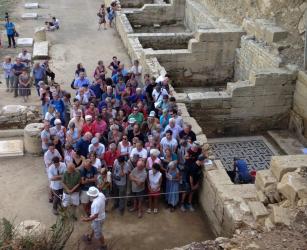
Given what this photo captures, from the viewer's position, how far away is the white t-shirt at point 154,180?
893 cm

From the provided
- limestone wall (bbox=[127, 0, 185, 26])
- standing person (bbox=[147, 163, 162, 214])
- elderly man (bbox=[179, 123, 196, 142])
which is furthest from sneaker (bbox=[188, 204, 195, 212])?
limestone wall (bbox=[127, 0, 185, 26])

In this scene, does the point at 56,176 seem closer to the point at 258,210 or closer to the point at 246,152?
the point at 258,210

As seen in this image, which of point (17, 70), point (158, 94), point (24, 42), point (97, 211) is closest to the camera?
point (97, 211)

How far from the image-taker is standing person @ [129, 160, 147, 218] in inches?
346

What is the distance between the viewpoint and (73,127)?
9977 millimetres

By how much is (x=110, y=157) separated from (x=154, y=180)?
3.47ft

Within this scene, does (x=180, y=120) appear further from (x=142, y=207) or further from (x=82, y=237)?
(x=82, y=237)

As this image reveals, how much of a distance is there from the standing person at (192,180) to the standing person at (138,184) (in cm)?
93

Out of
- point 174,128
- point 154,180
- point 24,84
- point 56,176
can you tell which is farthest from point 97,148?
point 24,84

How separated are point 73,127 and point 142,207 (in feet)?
7.91

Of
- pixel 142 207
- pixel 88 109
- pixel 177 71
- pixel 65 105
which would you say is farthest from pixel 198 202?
pixel 177 71

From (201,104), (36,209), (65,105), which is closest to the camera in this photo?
(36,209)

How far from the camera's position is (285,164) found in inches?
322

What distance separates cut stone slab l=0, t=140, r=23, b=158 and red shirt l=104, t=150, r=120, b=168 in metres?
2.99
